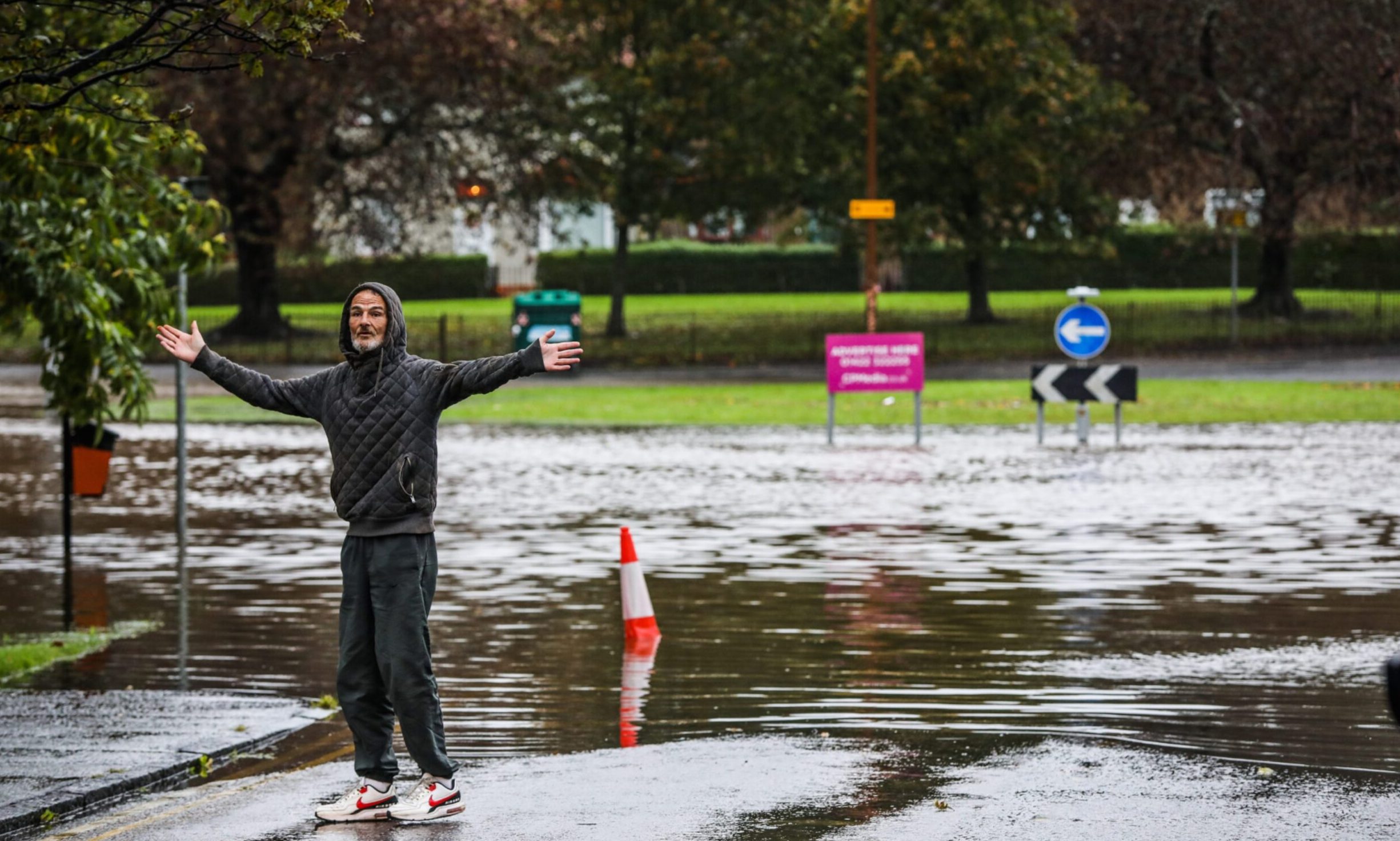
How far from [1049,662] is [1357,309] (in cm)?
4087

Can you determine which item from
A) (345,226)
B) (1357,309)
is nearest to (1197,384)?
(1357,309)

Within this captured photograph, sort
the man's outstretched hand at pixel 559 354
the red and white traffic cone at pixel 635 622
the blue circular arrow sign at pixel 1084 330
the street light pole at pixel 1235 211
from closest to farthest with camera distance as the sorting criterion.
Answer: the man's outstretched hand at pixel 559 354
the red and white traffic cone at pixel 635 622
the blue circular arrow sign at pixel 1084 330
the street light pole at pixel 1235 211

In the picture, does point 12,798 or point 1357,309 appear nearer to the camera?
point 12,798

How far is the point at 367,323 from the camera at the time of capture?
7.15 meters

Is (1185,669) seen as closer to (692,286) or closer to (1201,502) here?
(1201,502)

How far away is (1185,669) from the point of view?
1005 cm

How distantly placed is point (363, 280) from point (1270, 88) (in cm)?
2795

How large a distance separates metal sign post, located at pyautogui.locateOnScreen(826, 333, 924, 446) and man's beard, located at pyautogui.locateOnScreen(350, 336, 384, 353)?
17155 millimetres

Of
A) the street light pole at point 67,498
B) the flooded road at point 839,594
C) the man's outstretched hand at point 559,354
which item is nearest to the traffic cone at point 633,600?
the flooded road at point 839,594

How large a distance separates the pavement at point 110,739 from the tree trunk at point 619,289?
36.7 meters

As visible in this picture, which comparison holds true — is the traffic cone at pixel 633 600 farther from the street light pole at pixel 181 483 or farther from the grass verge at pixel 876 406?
the grass verge at pixel 876 406

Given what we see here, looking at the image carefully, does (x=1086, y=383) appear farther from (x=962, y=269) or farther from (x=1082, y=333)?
(x=962, y=269)

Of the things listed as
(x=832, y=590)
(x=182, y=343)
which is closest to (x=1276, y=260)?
(x=832, y=590)

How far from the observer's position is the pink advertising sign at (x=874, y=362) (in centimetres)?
2423
